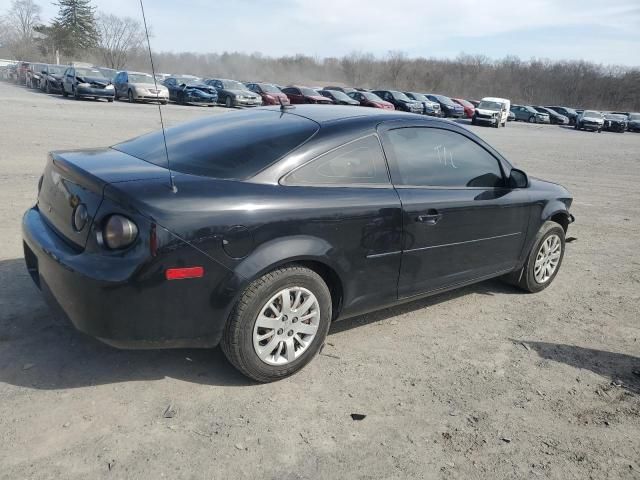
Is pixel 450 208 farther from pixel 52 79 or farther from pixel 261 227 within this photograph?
pixel 52 79

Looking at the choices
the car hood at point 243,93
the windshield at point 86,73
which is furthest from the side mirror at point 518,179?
the car hood at point 243,93

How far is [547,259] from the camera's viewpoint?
5156 mm

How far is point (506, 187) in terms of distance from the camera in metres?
4.51

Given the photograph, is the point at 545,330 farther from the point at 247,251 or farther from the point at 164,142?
the point at 164,142

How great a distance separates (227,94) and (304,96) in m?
4.43

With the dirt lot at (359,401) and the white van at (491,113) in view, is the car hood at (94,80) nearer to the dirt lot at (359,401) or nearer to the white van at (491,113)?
the white van at (491,113)

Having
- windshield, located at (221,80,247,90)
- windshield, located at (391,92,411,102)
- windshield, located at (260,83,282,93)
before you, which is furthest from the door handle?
windshield, located at (391,92,411,102)

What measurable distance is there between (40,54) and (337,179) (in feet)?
266

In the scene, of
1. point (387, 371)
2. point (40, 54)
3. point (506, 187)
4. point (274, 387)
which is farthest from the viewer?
point (40, 54)

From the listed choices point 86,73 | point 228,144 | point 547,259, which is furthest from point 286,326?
point 86,73

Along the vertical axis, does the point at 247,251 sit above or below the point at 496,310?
above

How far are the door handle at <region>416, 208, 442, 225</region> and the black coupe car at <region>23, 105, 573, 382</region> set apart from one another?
13 mm

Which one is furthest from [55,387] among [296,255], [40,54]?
[40,54]

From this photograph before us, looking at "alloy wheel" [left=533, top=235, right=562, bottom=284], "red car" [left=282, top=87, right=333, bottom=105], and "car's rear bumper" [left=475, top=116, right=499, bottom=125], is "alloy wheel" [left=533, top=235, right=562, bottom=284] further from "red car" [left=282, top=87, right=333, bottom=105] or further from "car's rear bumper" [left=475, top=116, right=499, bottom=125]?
"car's rear bumper" [left=475, top=116, right=499, bottom=125]
